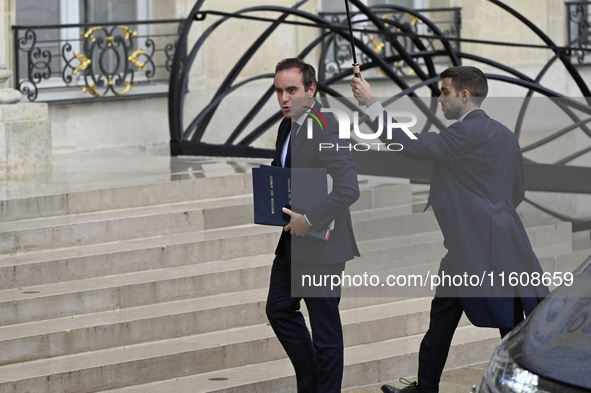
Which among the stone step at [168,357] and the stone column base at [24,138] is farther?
the stone column base at [24,138]

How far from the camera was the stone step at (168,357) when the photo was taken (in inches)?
189

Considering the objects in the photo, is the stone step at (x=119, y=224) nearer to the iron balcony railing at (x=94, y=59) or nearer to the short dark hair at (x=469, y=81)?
the short dark hair at (x=469, y=81)

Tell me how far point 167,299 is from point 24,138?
2898 mm

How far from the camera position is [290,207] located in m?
Result: 4.09

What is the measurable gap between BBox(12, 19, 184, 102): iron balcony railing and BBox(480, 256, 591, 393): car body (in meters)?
7.67

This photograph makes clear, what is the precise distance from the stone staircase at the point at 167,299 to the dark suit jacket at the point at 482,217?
4.09ft

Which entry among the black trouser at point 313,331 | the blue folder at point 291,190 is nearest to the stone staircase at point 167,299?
the black trouser at point 313,331

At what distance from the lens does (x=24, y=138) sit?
794 centimetres

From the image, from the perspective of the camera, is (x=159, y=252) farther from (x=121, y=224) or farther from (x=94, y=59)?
(x=94, y=59)

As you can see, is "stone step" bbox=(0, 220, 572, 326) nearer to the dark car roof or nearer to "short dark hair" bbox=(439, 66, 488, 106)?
"short dark hair" bbox=(439, 66, 488, 106)

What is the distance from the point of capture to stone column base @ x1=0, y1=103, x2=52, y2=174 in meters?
7.83

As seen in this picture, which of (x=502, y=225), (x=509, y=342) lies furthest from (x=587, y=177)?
(x=509, y=342)

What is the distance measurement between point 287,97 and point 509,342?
4.94ft

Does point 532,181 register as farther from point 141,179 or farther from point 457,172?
point 457,172
